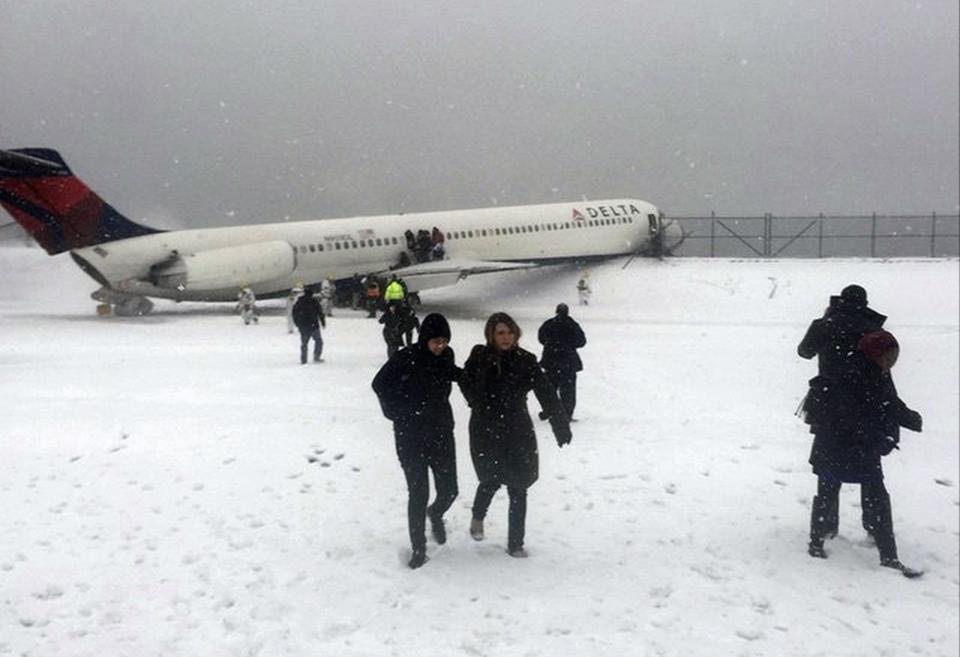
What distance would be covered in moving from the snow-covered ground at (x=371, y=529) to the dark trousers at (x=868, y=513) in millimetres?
203

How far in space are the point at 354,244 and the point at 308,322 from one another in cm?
1237

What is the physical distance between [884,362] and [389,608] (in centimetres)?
397

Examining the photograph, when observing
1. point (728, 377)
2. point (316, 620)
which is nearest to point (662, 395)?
point (728, 377)

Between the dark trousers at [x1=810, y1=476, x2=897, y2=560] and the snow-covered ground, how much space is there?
0.20 metres

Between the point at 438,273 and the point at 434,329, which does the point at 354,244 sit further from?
the point at 434,329

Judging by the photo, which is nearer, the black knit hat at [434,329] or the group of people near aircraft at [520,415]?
the black knit hat at [434,329]

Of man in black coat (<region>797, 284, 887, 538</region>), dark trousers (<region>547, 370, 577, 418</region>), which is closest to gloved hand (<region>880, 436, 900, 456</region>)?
man in black coat (<region>797, 284, 887, 538</region>)

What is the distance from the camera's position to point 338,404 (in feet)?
37.9

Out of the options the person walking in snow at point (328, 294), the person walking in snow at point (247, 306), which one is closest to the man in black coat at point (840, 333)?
Result: the person walking in snow at point (247, 306)

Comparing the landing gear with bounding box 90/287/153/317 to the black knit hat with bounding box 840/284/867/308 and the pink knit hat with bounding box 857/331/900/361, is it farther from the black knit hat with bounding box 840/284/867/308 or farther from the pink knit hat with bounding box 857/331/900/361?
the pink knit hat with bounding box 857/331/900/361

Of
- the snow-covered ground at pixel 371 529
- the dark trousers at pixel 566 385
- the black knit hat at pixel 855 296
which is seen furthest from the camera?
the dark trousers at pixel 566 385

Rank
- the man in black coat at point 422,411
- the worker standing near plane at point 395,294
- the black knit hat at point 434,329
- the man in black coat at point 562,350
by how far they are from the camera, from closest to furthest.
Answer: the black knit hat at point 434,329, the man in black coat at point 422,411, the man in black coat at point 562,350, the worker standing near plane at point 395,294

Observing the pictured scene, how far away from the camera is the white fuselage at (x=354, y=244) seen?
2281 cm

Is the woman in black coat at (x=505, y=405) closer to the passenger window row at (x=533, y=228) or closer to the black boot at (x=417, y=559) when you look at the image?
the black boot at (x=417, y=559)
